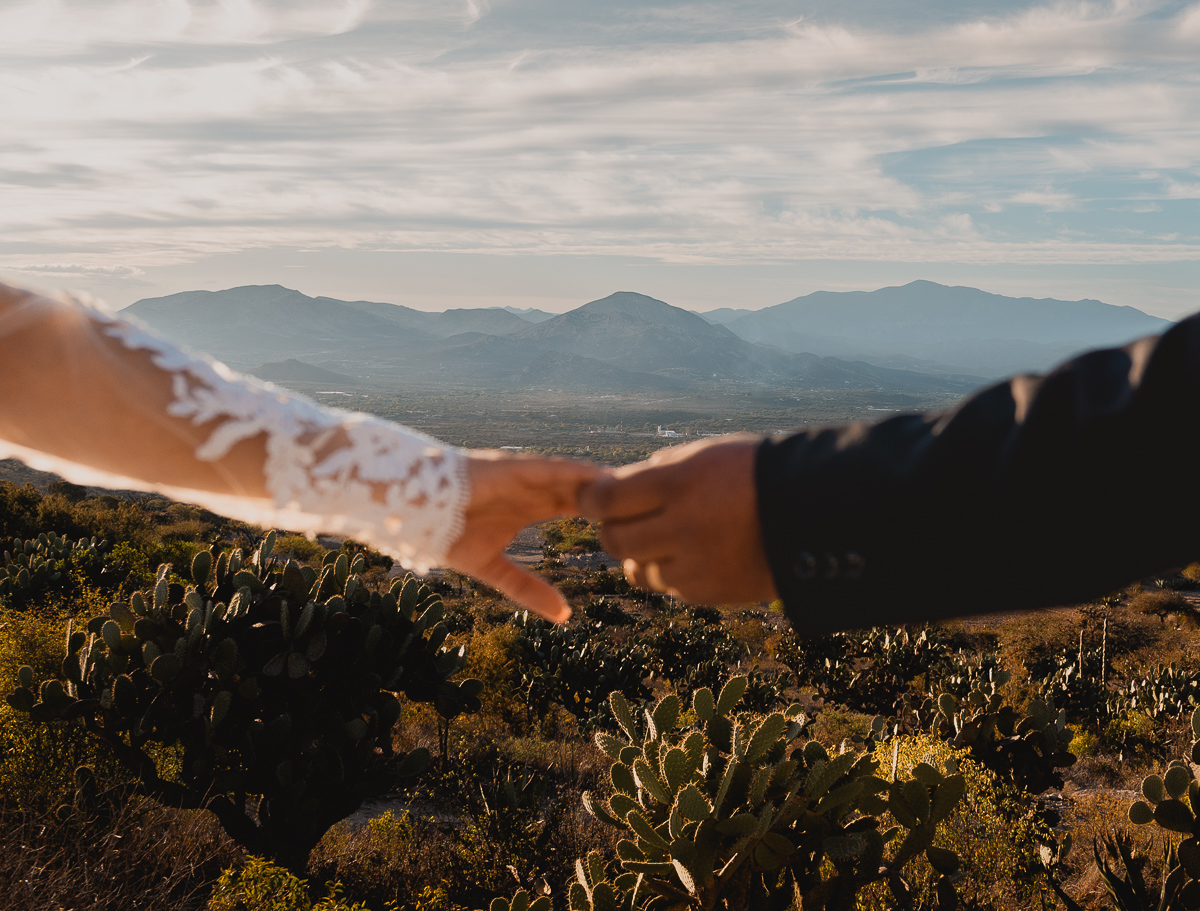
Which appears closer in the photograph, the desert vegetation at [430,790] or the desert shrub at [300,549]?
the desert vegetation at [430,790]

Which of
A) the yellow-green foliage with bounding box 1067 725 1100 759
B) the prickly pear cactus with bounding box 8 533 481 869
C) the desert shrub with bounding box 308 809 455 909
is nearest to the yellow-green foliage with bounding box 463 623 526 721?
the desert shrub with bounding box 308 809 455 909

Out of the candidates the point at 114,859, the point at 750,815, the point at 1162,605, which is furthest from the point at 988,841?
the point at 1162,605

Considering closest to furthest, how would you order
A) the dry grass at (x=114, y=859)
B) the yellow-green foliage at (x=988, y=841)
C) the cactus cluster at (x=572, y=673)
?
the dry grass at (x=114, y=859)
the yellow-green foliage at (x=988, y=841)
the cactus cluster at (x=572, y=673)

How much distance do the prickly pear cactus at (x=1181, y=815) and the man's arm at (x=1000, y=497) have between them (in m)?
4.20

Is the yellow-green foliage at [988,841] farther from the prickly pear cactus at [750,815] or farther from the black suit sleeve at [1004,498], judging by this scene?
the black suit sleeve at [1004,498]

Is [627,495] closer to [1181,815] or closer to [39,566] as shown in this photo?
[1181,815]

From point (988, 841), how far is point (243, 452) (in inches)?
226

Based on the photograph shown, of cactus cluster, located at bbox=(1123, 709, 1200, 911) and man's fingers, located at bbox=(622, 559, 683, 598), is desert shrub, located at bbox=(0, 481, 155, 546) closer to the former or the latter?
man's fingers, located at bbox=(622, 559, 683, 598)


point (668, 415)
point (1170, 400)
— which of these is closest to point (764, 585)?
point (1170, 400)

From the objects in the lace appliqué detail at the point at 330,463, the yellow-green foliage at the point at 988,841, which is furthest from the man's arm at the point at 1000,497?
the yellow-green foliage at the point at 988,841

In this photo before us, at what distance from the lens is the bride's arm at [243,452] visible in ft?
4.26

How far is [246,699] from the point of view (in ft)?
17.2

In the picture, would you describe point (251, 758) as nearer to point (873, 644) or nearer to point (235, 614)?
point (235, 614)

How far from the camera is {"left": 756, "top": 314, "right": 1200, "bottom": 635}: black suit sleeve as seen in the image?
1.04 m
